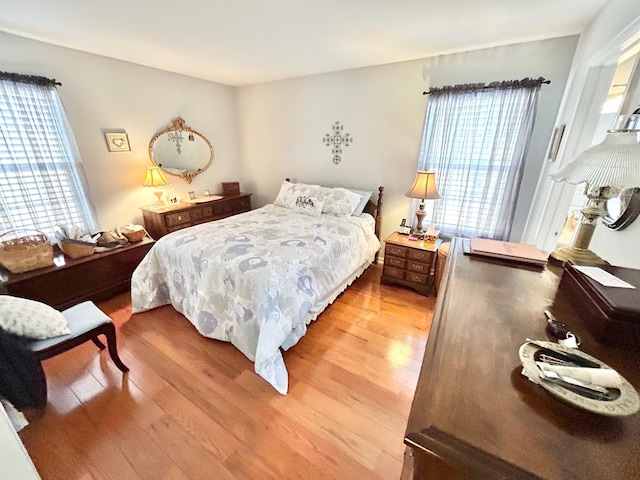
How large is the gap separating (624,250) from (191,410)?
2339 millimetres

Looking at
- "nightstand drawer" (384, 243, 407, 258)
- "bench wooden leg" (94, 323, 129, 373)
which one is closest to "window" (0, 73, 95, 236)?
A: "bench wooden leg" (94, 323, 129, 373)

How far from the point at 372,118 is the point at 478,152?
3.89 ft

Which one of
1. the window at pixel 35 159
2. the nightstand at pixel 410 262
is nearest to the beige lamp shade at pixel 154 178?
the window at pixel 35 159

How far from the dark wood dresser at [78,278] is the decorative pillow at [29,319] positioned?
0.91 metres

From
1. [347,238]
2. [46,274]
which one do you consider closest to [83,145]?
[46,274]

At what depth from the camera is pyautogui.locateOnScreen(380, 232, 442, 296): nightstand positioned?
2551 mm

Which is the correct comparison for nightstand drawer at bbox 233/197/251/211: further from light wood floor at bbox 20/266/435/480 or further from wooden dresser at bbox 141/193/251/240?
light wood floor at bbox 20/266/435/480

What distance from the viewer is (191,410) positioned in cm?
A: 153

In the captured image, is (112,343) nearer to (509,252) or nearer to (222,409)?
(222,409)

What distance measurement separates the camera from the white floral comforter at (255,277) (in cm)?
170

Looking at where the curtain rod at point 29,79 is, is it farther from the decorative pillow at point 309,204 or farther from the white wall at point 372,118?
the decorative pillow at point 309,204

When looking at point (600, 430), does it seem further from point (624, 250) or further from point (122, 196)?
point (122, 196)

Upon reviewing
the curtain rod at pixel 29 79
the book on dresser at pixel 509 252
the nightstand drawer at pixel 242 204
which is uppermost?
the curtain rod at pixel 29 79

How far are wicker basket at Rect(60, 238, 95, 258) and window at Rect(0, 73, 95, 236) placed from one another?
16.1 inches
